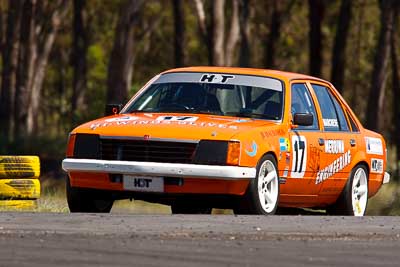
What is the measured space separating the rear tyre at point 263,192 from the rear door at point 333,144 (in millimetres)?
1048

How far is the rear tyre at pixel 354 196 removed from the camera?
1382 cm

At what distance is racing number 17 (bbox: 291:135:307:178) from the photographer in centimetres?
1283

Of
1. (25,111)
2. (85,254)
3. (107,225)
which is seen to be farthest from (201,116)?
(25,111)

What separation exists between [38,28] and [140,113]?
110 ft

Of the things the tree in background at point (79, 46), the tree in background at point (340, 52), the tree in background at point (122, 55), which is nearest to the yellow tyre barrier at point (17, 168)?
the tree in background at point (122, 55)

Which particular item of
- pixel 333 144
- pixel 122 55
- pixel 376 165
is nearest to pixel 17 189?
pixel 333 144

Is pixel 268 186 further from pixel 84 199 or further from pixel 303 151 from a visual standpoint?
pixel 84 199

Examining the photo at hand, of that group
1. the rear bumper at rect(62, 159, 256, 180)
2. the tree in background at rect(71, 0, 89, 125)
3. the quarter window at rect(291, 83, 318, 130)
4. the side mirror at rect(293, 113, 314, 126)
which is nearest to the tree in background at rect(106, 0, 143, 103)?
the tree in background at rect(71, 0, 89, 125)

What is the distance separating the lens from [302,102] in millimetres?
13539

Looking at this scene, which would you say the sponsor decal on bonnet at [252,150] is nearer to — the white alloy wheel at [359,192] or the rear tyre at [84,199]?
the rear tyre at [84,199]

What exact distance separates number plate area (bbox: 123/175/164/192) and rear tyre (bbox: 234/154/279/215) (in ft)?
2.41

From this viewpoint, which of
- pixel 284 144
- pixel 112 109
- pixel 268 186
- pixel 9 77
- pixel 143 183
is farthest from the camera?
pixel 9 77

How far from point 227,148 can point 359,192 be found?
9.43 ft

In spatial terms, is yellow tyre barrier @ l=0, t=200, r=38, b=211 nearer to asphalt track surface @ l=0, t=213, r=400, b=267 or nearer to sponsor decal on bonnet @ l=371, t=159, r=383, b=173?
asphalt track surface @ l=0, t=213, r=400, b=267
